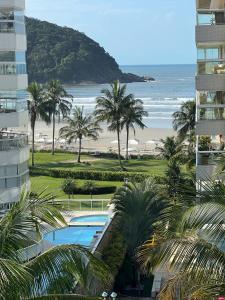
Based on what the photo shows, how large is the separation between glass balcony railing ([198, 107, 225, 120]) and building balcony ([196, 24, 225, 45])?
2.89 metres

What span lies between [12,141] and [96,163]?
1227 inches

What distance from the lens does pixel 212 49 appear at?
97.3 feet

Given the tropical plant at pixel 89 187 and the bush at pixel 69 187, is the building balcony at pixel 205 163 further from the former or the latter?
the tropical plant at pixel 89 187

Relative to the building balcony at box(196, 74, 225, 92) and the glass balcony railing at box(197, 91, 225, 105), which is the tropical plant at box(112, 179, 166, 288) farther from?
the building balcony at box(196, 74, 225, 92)

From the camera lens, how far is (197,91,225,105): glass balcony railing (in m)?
29.6

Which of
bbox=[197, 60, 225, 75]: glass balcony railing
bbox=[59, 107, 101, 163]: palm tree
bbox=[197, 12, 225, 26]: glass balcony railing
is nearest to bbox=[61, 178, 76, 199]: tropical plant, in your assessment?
bbox=[197, 60, 225, 75]: glass balcony railing

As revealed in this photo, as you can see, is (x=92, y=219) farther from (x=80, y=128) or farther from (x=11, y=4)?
(x=80, y=128)

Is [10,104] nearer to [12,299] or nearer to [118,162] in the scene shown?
[12,299]

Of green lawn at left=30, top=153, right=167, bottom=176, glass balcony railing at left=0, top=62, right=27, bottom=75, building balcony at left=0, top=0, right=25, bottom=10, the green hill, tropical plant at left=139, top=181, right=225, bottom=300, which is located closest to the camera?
tropical plant at left=139, top=181, right=225, bottom=300

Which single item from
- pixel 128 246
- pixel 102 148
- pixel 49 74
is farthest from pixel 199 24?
pixel 49 74

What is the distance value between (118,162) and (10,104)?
32.7 meters

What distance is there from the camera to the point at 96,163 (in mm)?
59250

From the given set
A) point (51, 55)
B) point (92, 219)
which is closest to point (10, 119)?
point (92, 219)

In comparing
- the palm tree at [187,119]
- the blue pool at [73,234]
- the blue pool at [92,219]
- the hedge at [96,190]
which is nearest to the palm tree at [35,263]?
the blue pool at [73,234]
